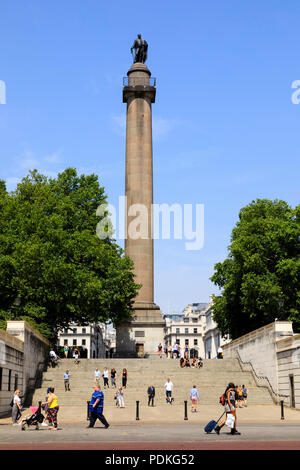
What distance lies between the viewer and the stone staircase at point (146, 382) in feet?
112

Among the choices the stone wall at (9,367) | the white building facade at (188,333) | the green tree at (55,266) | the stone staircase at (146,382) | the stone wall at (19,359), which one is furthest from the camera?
the white building facade at (188,333)

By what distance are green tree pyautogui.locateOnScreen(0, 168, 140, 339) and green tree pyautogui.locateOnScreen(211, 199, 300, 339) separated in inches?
380

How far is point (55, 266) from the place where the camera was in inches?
1807

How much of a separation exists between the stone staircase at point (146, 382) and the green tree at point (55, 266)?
5100mm

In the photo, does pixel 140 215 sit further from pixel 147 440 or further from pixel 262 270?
pixel 147 440

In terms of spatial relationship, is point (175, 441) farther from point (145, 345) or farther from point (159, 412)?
point (145, 345)

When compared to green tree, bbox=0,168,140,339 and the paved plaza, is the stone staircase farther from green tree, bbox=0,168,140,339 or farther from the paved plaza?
the paved plaza

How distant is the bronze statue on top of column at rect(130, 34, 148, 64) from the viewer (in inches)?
2532

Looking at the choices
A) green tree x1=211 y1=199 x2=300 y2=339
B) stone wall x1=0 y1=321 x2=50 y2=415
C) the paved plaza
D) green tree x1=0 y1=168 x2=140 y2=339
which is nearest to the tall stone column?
green tree x1=0 y1=168 x2=140 y2=339

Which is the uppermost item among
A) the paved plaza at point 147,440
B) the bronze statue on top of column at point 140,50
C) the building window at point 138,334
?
the bronze statue on top of column at point 140,50

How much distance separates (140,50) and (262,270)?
2994 cm

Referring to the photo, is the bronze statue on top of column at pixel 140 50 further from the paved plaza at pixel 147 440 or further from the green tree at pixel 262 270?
the paved plaza at pixel 147 440

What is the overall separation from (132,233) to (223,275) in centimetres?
1036

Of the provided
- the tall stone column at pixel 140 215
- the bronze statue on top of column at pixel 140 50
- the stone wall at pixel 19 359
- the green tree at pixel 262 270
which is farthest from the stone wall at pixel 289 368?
the bronze statue on top of column at pixel 140 50
